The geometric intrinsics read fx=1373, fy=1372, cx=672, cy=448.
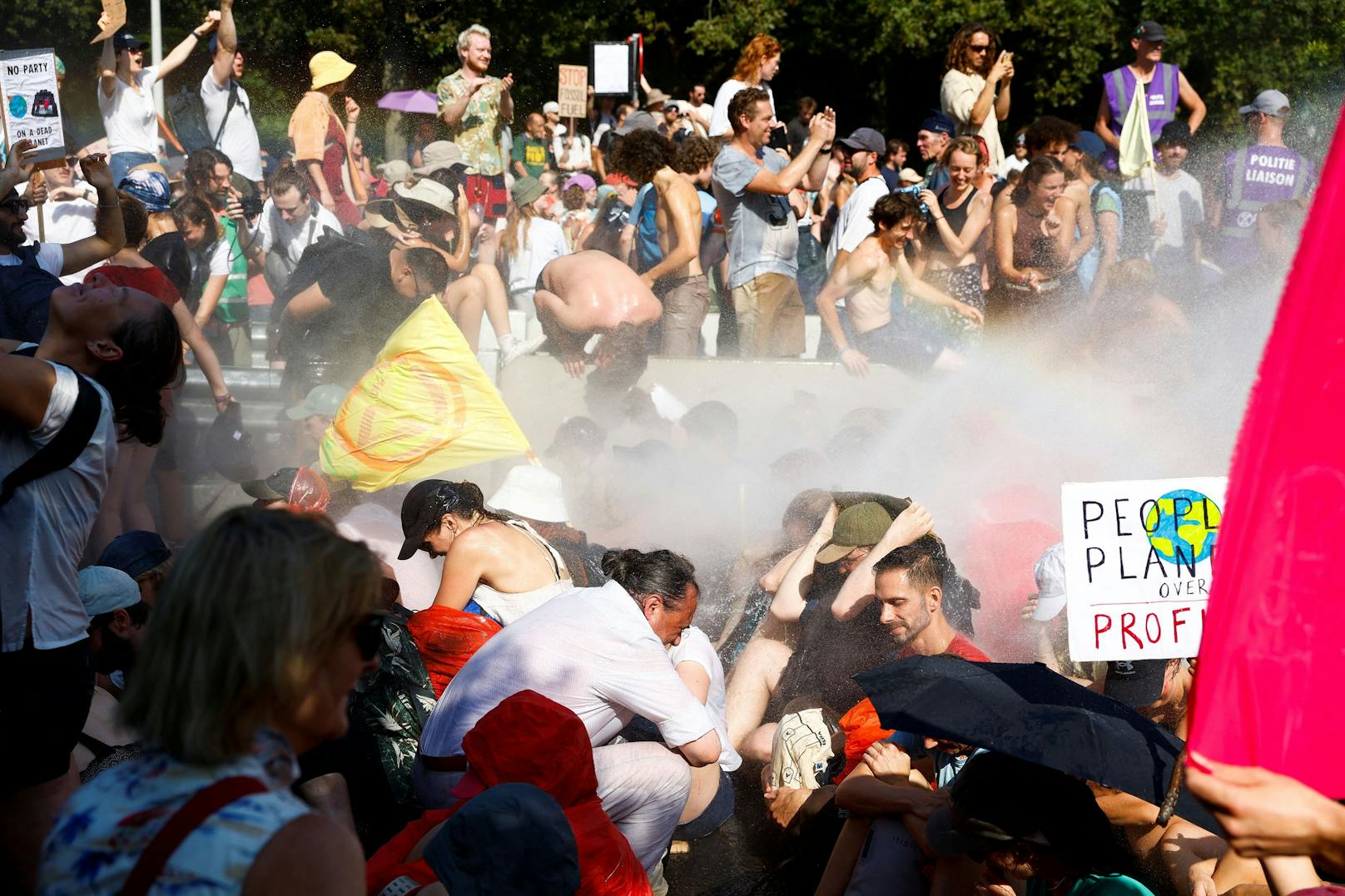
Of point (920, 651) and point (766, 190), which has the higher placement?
point (766, 190)

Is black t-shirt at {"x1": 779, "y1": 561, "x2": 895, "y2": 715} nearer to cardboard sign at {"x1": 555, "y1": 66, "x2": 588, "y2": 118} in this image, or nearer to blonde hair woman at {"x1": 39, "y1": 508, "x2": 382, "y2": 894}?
blonde hair woman at {"x1": 39, "y1": 508, "x2": 382, "y2": 894}

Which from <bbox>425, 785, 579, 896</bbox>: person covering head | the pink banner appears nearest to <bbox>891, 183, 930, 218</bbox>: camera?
<bbox>425, 785, 579, 896</bbox>: person covering head

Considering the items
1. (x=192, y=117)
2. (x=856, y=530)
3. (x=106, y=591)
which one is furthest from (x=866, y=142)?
(x=106, y=591)

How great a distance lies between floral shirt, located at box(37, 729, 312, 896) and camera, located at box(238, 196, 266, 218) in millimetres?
7301

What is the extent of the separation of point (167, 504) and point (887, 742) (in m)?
4.26

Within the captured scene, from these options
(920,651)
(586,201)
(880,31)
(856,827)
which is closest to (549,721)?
(856,827)

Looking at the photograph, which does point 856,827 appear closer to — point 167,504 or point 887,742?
point 887,742

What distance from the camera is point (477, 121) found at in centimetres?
947

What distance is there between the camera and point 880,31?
19422 mm

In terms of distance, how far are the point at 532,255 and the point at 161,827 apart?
26.3ft

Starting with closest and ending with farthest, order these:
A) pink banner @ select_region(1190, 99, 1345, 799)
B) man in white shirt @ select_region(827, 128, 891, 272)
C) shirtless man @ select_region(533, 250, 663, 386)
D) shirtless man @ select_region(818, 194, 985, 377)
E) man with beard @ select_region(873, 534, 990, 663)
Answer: pink banner @ select_region(1190, 99, 1345, 799), man with beard @ select_region(873, 534, 990, 663), shirtless man @ select_region(533, 250, 663, 386), shirtless man @ select_region(818, 194, 985, 377), man in white shirt @ select_region(827, 128, 891, 272)

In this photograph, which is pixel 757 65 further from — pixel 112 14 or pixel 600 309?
pixel 112 14

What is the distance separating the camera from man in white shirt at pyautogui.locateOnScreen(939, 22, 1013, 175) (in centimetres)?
973

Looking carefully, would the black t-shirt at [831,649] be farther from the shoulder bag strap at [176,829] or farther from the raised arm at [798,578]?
the shoulder bag strap at [176,829]
